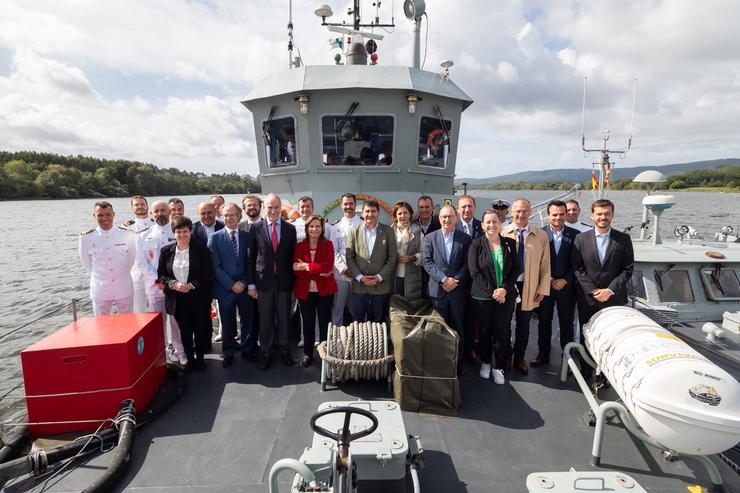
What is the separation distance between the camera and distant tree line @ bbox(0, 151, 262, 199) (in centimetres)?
4947

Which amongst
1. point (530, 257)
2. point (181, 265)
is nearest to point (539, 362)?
point (530, 257)

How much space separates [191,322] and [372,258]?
6.58ft

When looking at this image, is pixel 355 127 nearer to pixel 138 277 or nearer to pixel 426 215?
pixel 426 215

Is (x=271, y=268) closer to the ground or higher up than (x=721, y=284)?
higher up

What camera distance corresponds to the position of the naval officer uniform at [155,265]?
14.6 ft

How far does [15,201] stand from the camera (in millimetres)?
50875

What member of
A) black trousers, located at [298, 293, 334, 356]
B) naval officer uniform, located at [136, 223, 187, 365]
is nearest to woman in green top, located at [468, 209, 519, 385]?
black trousers, located at [298, 293, 334, 356]

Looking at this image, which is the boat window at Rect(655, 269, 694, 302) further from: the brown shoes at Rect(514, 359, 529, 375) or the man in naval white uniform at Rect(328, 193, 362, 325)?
the man in naval white uniform at Rect(328, 193, 362, 325)

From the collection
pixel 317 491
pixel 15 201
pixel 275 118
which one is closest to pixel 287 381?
pixel 317 491

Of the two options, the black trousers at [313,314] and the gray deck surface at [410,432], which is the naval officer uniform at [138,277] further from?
the black trousers at [313,314]

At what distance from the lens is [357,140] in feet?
20.9

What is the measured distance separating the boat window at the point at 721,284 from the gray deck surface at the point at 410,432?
311 centimetres

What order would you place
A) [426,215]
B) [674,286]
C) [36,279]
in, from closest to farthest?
1. [426,215]
2. [674,286]
3. [36,279]

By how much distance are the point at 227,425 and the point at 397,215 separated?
253 cm
